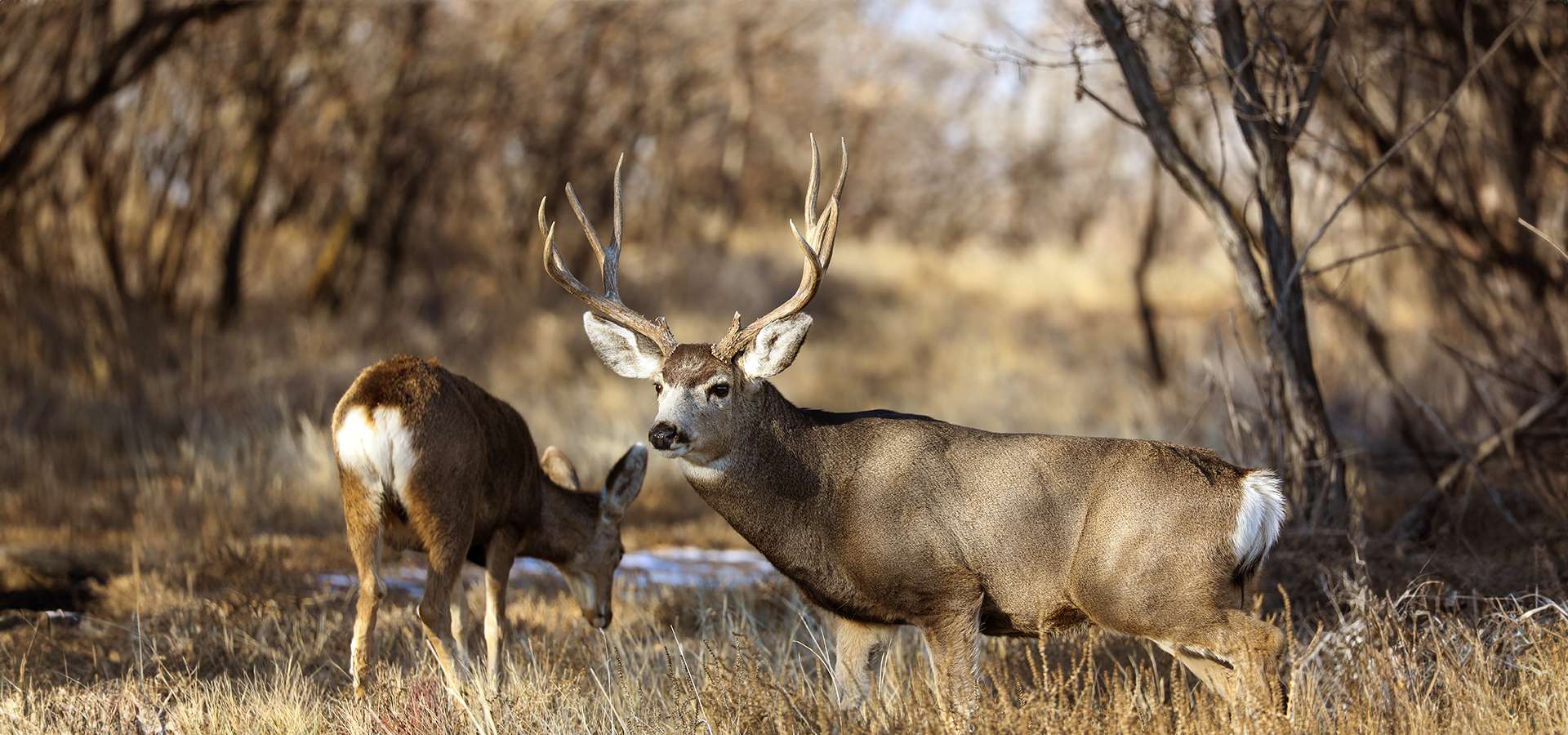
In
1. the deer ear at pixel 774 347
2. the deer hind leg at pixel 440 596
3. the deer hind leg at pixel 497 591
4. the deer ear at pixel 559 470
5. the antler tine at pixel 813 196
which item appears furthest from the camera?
the deer ear at pixel 559 470

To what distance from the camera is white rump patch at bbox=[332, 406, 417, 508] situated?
229 inches

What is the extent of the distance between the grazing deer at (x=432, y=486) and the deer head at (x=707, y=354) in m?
0.73

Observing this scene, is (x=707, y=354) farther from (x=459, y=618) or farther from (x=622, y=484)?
(x=459, y=618)

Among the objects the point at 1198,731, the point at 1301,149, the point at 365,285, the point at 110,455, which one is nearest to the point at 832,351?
the point at 365,285

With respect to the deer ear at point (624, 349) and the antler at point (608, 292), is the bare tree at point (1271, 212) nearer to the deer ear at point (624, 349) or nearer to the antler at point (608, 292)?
the antler at point (608, 292)

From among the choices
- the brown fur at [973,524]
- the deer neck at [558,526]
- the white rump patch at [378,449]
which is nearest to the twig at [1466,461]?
the brown fur at [973,524]

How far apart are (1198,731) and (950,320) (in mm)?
19226

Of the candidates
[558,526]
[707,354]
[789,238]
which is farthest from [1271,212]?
[789,238]

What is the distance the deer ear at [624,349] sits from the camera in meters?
5.64

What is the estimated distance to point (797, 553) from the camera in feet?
17.2

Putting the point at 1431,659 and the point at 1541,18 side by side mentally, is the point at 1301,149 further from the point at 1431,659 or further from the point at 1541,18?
the point at 1431,659

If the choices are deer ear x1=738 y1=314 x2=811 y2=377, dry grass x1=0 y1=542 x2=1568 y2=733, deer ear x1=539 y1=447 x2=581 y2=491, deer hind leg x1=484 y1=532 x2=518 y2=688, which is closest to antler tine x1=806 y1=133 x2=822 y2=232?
deer ear x1=738 y1=314 x2=811 y2=377

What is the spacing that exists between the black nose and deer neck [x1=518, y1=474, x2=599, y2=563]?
194 cm

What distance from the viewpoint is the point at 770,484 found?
5.36 meters
